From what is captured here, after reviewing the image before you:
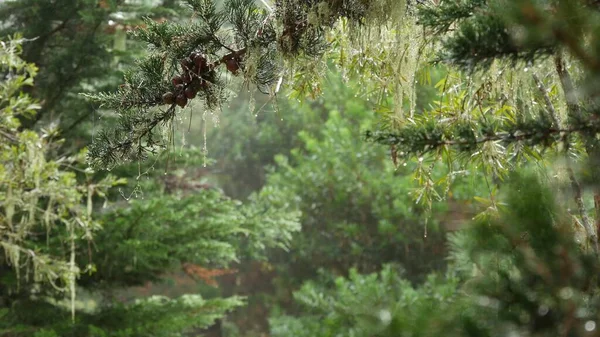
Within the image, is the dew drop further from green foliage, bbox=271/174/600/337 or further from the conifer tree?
the conifer tree

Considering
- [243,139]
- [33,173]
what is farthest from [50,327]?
[243,139]

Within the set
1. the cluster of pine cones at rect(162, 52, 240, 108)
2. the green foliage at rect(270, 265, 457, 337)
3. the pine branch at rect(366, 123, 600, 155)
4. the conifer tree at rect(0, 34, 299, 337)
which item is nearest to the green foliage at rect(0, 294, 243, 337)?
the conifer tree at rect(0, 34, 299, 337)

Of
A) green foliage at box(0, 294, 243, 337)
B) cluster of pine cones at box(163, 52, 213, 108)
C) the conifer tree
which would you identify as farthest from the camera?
green foliage at box(0, 294, 243, 337)

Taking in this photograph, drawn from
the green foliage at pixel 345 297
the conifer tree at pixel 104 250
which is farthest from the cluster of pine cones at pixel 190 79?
the green foliage at pixel 345 297

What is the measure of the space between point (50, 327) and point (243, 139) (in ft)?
30.7

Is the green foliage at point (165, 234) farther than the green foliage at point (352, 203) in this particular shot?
No

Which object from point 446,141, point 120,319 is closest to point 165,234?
point 120,319

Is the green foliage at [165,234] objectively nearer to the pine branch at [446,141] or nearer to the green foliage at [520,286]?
the pine branch at [446,141]

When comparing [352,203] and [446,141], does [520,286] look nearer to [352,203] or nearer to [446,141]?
[446,141]

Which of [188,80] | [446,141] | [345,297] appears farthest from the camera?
[345,297]

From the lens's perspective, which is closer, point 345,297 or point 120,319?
point 120,319

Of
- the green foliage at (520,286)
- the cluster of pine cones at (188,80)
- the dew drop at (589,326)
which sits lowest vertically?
the dew drop at (589,326)

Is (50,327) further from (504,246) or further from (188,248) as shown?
(504,246)

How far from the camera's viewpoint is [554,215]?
0.85 m
